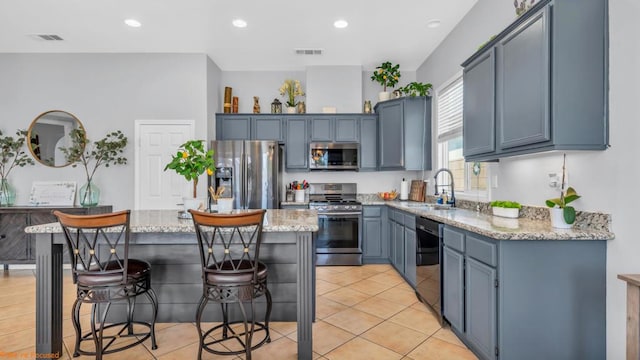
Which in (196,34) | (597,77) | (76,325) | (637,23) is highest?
(196,34)

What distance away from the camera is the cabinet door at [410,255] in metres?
3.46

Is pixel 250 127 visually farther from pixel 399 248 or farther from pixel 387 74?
pixel 399 248

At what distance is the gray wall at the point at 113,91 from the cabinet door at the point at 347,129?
1.97m

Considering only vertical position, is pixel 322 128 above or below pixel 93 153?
above

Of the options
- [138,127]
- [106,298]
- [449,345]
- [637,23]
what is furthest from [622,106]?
[138,127]

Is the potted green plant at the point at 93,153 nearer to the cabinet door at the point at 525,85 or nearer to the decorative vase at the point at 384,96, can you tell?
the decorative vase at the point at 384,96

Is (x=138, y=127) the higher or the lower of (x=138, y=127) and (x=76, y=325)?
the higher

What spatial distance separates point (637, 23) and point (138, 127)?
5198 mm

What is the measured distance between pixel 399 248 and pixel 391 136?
165 cm

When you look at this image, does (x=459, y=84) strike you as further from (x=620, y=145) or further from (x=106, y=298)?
(x=106, y=298)

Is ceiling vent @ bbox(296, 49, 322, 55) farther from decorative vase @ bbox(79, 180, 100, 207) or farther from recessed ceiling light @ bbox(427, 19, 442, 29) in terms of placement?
decorative vase @ bbox(79, 180, 100, 207)

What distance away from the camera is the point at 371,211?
15.2ft

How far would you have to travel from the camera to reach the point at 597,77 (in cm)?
185

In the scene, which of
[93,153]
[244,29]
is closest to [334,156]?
[244,29]
